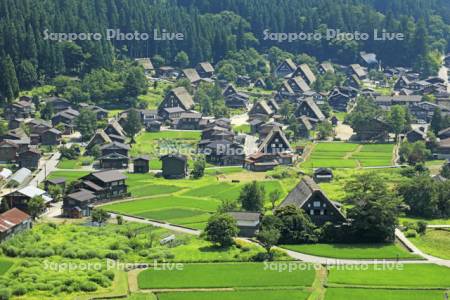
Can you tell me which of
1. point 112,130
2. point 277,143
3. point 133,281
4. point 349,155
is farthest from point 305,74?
point 133,281

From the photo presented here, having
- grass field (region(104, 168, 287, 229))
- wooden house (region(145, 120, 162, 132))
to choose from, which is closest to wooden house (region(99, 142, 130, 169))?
grass field (region(104, 168, 287, 229))

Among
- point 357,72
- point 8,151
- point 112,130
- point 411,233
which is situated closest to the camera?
point 411,233

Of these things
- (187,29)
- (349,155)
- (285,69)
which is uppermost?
(187,29)

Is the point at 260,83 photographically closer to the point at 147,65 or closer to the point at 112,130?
the point at 147,65

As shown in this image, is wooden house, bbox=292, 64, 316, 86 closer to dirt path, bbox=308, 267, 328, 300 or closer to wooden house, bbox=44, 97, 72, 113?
wooden house, bbox=44, 97, 72, 113

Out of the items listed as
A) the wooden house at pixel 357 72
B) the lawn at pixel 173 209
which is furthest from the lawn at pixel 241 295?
the wooden house at pixel 357 72

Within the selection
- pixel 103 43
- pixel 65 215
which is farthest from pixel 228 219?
pixel 103 43

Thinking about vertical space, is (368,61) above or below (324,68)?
above

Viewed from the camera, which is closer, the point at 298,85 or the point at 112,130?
the point at 112,130
